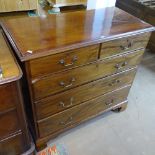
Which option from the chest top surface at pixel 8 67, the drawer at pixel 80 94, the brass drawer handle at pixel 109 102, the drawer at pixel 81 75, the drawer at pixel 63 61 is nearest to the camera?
the chest top surface at pixel 8 67

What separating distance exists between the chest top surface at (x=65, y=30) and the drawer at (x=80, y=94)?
34cm

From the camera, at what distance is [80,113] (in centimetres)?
139

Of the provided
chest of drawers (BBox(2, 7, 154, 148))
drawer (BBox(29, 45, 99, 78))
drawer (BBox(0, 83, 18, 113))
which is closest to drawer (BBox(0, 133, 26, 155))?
chest of drawers (BBox(2, 7, 154, 148))

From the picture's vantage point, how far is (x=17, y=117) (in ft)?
→ 3.23

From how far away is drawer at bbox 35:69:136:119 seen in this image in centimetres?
113

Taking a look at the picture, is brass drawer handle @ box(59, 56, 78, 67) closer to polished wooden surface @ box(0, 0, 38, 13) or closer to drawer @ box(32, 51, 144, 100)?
drawer @ box(32, 51, 144, 100)

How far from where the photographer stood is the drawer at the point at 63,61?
0.93m

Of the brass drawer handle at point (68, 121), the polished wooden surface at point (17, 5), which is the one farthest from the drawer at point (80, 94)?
the polished wooden surface at point (17, 5)

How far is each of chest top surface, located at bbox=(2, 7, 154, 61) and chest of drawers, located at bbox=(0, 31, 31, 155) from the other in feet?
0.22

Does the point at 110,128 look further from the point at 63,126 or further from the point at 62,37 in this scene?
the point at 62,37

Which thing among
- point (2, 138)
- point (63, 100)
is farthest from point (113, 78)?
point (2, 138)

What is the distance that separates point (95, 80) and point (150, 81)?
1154 mm

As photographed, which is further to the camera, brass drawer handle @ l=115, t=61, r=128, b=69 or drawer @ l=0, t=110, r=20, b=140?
brass drawer handle @ l=115, t=61, r=128, b=69

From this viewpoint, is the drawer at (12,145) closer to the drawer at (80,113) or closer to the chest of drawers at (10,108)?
the chest of drawers at (10,108)
